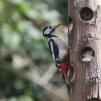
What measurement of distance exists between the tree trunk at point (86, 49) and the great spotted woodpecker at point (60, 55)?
186 millimetres

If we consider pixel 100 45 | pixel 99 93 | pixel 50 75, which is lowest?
pixel 50 75

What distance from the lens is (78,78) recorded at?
495 centimetres

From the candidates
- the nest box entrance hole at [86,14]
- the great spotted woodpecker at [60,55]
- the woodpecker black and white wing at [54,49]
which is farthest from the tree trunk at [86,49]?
the woodpecker black and white wing at [54,49]

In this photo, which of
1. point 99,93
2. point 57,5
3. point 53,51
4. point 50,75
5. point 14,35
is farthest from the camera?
point 57,5

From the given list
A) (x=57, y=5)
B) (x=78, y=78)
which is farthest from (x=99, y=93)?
(x=57, y=5)

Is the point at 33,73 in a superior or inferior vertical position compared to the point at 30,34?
inferior

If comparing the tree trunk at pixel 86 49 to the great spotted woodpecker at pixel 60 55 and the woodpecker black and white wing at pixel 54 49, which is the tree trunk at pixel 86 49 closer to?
the great spotted woodpecker at pixel 60 55

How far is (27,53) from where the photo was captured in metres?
8.73

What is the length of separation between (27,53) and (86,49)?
3.85 meters

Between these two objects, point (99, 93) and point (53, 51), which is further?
point (53, 51)

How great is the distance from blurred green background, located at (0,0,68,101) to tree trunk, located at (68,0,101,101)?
2.52 meters

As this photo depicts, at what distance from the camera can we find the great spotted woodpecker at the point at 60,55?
522 centimetres

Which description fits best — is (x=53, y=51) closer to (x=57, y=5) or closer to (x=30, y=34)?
(x=30, y=34)

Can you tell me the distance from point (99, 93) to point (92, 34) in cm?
51
